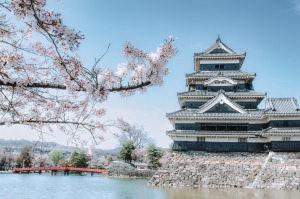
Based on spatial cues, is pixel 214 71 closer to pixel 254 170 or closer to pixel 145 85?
pixel 254 170

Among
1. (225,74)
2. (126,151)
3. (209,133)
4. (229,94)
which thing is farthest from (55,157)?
(229,94)

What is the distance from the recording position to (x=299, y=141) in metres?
21.6

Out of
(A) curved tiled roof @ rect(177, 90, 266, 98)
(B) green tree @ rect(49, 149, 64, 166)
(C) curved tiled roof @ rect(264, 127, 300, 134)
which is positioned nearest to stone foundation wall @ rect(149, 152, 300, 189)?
(C) curved tiled roof @ rect(264, 127, 300, 134)

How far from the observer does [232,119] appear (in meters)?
22.7

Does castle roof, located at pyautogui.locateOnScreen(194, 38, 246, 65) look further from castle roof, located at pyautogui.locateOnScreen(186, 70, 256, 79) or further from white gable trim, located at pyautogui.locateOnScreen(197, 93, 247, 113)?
white gable trim, located at pyautogui.locateOnScreen(197, 93, 247, 113)

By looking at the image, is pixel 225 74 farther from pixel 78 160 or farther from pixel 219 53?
pixel 78 160

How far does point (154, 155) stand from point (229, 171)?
2147cm

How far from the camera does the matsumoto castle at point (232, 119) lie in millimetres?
21812

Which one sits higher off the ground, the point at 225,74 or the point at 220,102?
the point at 225,74

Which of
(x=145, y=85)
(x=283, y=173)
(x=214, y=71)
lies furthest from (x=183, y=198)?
(x=214, y=71)

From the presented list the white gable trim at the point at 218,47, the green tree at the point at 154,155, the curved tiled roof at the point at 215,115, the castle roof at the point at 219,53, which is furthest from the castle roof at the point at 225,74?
the green tree at the point at 154,155

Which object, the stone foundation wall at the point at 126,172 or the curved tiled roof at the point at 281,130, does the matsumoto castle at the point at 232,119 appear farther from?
the stone foundation wall at the point at 126,172

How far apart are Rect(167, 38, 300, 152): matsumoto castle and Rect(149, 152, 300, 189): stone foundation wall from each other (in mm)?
655

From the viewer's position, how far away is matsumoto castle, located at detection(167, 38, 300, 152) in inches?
859
